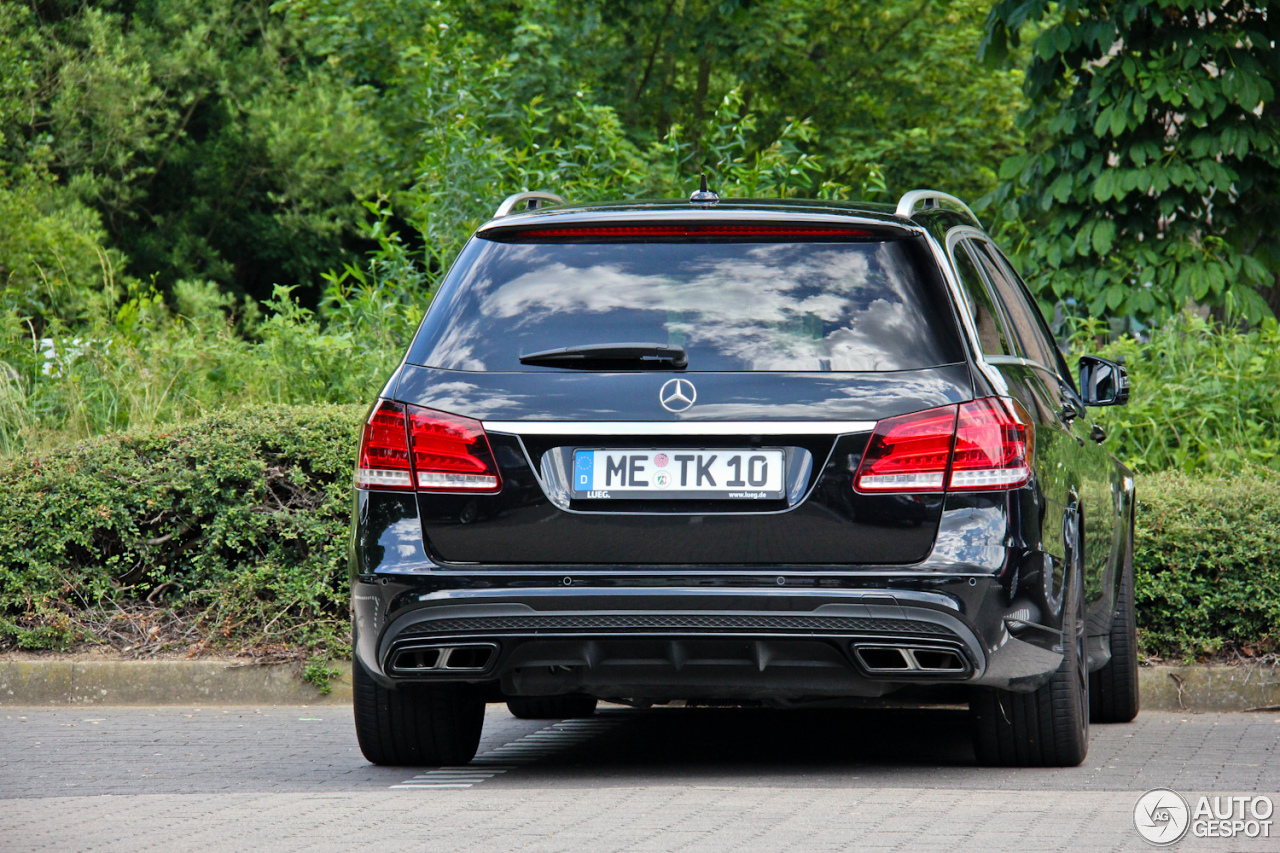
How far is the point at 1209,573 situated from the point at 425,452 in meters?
4.03

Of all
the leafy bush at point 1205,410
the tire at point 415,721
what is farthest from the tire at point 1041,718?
the leafy bush at point 1205,410

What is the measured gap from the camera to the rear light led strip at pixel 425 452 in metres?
4.40

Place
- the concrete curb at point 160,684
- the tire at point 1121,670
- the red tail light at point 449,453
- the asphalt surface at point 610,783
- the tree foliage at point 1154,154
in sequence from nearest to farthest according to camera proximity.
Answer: the asphalt surface at point 610,783
the red tail light at point 449,453
the tire at point 1121,670
the concrete curb at point 160,684
the tree foliage at point 1154,154

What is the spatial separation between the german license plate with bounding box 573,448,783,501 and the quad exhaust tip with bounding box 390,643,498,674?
54cm

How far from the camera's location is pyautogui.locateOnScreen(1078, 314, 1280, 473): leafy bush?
912cm

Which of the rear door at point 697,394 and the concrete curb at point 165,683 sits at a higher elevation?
the rear door at point 697,394

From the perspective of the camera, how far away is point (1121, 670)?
636cm

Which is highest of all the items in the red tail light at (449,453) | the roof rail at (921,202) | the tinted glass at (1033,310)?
the roof rail at (921,202)

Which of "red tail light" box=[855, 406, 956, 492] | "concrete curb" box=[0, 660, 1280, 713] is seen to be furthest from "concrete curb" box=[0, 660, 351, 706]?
"red tail light" box=[855, 406, 956, 492]

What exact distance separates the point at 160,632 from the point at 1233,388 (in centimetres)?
613

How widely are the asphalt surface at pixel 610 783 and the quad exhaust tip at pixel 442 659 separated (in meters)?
0.36

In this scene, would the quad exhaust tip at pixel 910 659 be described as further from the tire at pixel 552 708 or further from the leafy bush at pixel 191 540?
the leafy bush at pixel 191 540

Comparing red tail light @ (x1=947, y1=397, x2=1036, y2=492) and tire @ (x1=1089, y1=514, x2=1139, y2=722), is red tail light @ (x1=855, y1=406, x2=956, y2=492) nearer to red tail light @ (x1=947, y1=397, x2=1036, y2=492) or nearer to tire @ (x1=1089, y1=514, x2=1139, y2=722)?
red tail light @ (x1=947, y1=397, x2=1036, y2=492)

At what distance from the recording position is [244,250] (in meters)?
34.2
